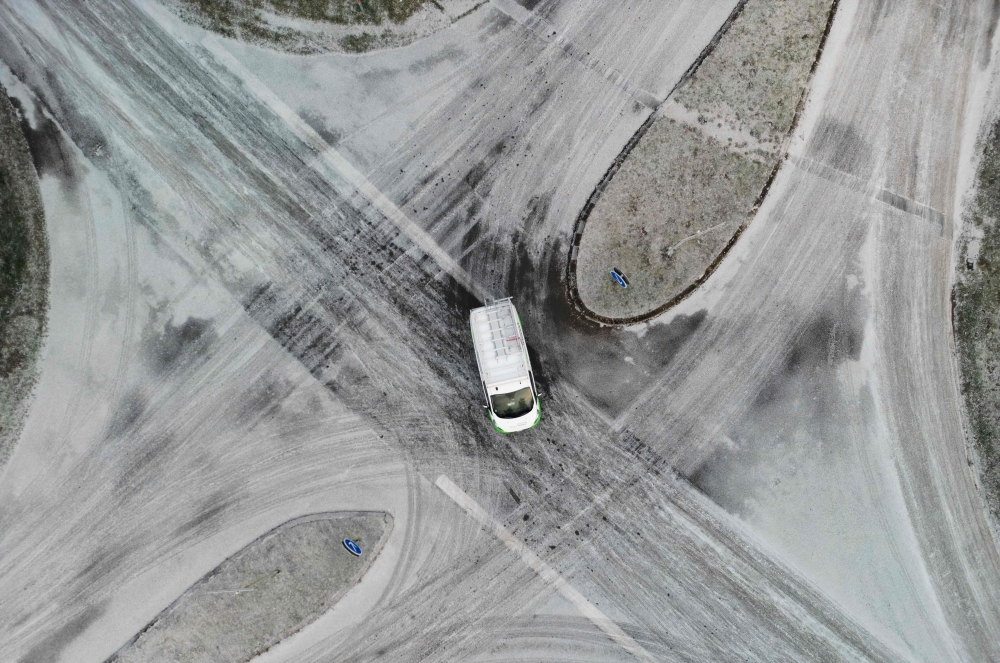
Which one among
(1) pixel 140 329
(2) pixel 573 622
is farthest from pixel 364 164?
(2) pixel 573 622

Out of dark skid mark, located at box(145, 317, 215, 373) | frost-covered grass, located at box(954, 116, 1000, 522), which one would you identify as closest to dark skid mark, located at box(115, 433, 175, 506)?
dark skid mark, located at box(145, 317, 215, 373)

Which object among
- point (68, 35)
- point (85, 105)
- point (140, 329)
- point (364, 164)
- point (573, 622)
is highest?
point (68, 35)

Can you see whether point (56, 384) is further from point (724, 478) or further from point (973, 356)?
point (973, 356)

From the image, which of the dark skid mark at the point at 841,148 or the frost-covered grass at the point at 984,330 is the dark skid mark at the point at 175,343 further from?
the frost-covered grass at the point at 984,330

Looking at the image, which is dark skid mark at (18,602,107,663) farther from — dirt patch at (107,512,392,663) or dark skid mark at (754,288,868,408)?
dark skid mark at (754,288,868,408)

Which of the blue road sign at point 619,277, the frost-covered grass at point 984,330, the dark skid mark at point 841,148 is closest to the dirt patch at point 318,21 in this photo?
the blue road sign at point 619,277

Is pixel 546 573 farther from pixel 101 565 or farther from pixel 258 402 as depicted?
pixel 101 565
